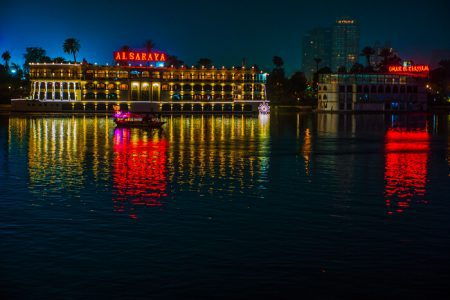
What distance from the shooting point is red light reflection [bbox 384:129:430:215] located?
114 ft

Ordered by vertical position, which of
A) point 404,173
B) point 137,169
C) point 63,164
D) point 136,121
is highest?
point 136,121

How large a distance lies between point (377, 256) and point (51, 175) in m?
27.7

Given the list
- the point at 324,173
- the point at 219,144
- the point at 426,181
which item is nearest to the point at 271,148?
the point at 219,144

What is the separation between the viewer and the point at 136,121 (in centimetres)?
11256

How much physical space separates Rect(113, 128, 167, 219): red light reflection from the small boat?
1450 inches

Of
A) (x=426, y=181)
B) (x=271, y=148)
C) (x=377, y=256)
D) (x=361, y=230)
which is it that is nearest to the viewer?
(x=377, y=256)

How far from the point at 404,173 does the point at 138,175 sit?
2013cm

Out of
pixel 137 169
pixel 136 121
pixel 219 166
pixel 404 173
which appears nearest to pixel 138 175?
pixel 137 169

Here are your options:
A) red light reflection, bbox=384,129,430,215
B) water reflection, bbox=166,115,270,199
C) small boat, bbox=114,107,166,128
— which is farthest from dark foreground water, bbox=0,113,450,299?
small boat, bbox=114,107,166,128

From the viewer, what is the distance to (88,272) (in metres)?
20.7

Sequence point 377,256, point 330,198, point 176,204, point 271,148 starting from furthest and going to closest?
point 271,148 < point 330,198 < point 176,204 < point 377,256

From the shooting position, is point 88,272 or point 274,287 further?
point 88,272

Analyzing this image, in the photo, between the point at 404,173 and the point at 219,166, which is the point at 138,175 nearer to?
the point at 219,166

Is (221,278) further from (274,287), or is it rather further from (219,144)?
(219,144)
